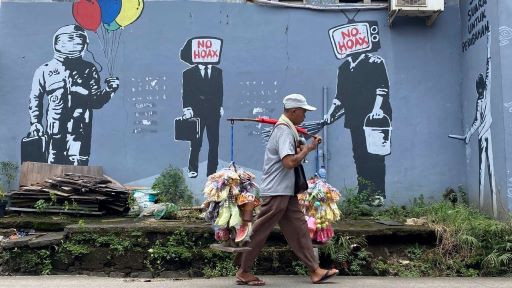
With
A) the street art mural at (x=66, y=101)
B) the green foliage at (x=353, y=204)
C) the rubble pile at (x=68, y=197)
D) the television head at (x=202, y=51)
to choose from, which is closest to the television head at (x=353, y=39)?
the television head at (x=202, y=51)

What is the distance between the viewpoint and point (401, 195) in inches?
315

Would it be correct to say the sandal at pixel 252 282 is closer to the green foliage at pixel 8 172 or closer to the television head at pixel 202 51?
the television head at pixel 202 51

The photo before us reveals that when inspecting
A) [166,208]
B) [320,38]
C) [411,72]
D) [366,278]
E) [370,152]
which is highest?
[320,38]

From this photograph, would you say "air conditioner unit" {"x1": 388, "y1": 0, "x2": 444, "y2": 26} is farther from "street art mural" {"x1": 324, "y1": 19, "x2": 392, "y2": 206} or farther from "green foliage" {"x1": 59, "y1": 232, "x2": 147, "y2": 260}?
"green foliage" {"x1": 59, "y1": 232, "x2": 147, "y2": 260}

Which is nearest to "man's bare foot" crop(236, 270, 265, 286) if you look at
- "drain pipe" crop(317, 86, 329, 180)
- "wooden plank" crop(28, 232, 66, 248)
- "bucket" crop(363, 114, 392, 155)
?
"wooden plank" crop(28, 232, 66, 248)

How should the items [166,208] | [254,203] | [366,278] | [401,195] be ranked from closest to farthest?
[254,203]
[366,278]
[166,208]
[401,195]

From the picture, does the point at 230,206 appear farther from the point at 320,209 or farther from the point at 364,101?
the point at 364,101

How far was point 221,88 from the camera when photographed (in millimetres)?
8141

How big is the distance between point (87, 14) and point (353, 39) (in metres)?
4.33

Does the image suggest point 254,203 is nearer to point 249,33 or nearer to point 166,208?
point 166,208

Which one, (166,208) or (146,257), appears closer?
(146,257)

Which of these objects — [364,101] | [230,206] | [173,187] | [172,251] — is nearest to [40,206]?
Answer: [173,187]

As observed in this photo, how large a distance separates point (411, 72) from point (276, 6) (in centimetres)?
244

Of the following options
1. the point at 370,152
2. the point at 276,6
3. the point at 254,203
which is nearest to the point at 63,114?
the point at 276,6
